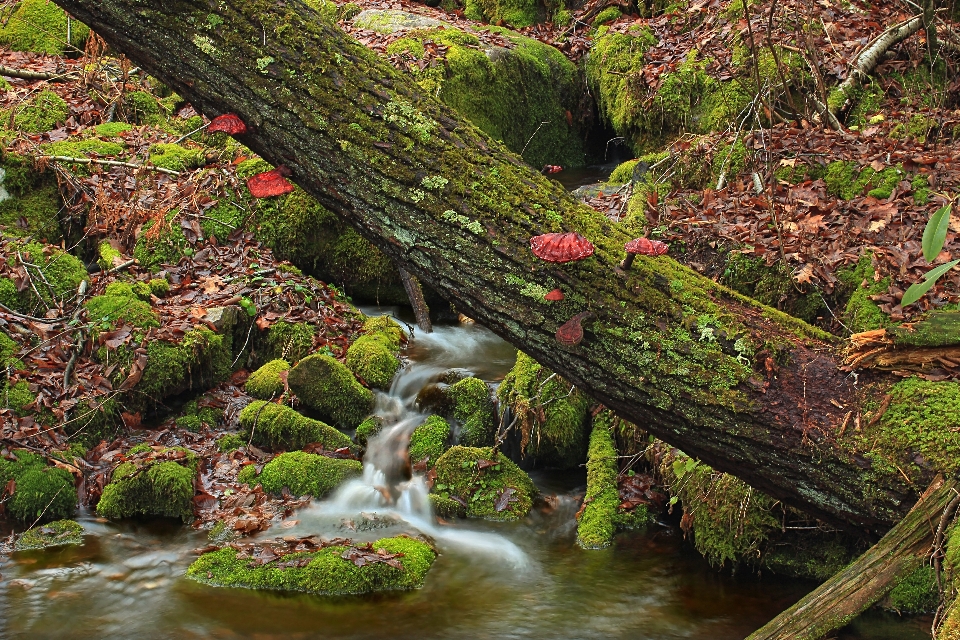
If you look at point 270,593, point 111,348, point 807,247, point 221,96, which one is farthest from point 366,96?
point 111,348

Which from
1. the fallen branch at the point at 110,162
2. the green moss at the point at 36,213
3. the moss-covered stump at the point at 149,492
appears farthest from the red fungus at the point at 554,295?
the fallen branch at the point at 110,162

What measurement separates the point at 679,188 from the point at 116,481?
5.83 meters

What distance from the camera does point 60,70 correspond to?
35.8 ft

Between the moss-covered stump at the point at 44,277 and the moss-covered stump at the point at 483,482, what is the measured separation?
13.0 ft

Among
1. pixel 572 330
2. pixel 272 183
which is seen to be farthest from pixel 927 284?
pixel 272 183

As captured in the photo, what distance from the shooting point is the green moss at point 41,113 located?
9430 mm

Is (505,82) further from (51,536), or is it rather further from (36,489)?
(51,536)

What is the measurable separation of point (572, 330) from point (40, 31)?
39.6 ft

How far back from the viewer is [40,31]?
11.8 meters

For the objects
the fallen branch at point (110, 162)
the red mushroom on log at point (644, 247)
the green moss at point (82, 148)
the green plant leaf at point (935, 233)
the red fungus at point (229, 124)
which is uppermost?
the green moss at point (82, 148)

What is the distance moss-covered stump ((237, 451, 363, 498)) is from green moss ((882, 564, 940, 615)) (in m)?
4.14

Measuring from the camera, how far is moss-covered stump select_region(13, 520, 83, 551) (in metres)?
5.60

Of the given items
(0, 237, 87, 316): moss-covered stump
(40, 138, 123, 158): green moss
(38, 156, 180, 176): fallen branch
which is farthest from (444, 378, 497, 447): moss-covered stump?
(40, 138, 123, 158): green moss

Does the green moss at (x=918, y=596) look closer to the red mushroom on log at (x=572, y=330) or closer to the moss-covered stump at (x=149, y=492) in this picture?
the red mushroom on log at (x=572, y=330)
